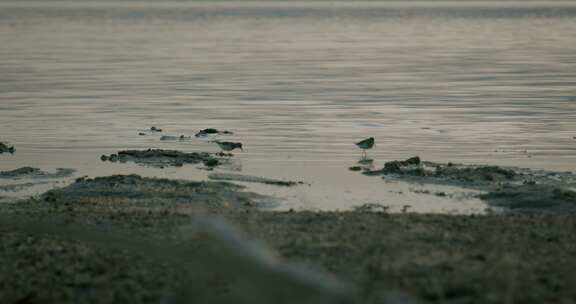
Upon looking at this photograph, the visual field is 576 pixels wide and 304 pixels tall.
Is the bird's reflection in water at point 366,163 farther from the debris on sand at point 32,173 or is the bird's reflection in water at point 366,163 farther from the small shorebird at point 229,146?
the debris on sand at point 32,173

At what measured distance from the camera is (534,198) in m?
14.7

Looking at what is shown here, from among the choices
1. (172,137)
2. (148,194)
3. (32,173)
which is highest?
(172,137)

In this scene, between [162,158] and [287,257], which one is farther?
[162,158]

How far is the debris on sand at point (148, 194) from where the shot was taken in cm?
1463

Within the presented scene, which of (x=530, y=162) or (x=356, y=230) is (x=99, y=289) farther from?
(x=530, y=162)

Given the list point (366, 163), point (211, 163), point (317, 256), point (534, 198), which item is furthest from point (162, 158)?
point (317, 256)

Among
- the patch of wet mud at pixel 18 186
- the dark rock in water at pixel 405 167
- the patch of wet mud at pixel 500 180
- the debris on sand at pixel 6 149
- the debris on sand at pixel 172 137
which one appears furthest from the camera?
the debris on sand at pixel 172 137

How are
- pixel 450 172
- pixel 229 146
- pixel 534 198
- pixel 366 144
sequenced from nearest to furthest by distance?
pixel 534 198, pixel 450 172, pixel 366 144, pixel 229 146

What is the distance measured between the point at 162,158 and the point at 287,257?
31.2 ft

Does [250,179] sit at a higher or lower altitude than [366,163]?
lower

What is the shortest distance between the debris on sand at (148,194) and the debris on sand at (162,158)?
2.21 m

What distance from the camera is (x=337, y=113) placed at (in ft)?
90.1

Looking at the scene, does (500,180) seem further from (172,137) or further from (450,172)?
(172,137)

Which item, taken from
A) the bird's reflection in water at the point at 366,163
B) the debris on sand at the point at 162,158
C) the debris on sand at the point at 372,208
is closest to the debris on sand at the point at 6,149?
the debris on sand at the point at 162,158
